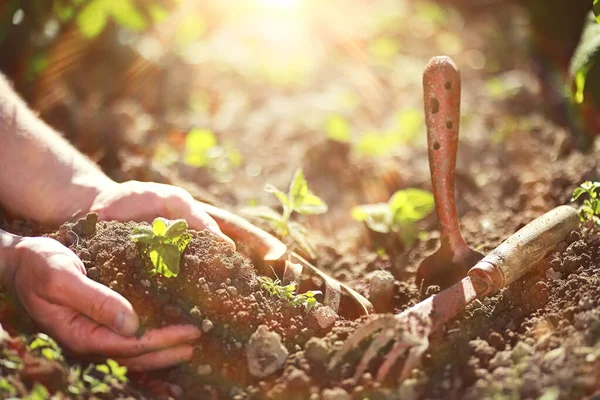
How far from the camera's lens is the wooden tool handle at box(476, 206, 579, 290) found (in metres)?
2.24

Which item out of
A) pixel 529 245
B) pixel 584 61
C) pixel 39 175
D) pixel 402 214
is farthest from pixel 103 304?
pixel 584 61

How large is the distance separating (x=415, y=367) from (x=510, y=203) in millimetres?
1786

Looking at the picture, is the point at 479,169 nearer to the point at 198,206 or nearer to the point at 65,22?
the point at 198,206

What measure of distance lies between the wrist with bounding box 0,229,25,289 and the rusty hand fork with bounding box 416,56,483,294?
1479 millimetres

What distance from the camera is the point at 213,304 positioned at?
6.95 ft

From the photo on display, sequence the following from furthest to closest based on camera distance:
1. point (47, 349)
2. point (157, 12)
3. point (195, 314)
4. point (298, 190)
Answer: point (157, 12) → point (298, 190) → point (195, 314) → point (47, 349)

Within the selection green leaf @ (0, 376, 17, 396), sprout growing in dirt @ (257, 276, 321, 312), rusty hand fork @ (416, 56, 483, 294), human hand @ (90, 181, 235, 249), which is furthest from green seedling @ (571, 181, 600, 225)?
green leaf @ (0, 376, 17, 396)

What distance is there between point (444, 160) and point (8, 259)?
1602 millimetres

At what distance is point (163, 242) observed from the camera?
2104mm

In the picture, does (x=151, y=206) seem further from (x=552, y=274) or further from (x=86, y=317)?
(x=552, y=274)

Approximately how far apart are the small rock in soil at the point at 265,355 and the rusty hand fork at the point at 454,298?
17 centimetres

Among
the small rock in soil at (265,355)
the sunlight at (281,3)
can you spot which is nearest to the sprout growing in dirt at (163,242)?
the small rock in soil at (265,355)

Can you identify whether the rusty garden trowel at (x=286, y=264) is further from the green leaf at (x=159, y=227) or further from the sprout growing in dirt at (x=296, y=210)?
the green leaf at (x=159, y=227)

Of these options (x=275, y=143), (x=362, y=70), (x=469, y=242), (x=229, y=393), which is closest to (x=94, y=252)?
(x=229, y=393)
